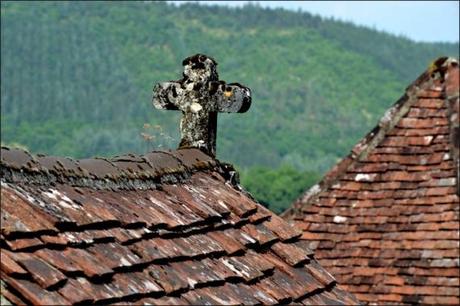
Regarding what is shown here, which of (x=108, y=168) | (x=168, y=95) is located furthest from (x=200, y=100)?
(x=108, y=168)

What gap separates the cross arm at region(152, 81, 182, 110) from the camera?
24.5 ft

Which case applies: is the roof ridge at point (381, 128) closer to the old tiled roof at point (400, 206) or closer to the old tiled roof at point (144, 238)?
the old tiled roof at point (400, 206)

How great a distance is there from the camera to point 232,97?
7.30 meters

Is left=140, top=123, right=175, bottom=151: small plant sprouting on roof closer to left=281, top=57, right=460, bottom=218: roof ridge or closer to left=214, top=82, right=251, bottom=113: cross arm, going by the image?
left=214, top=82, right=251, bottom=113: cross arm

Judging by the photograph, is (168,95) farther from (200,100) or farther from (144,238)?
(144,238)

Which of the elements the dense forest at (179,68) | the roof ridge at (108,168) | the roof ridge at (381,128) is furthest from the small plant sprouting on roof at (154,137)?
the dense forest at (179,68)

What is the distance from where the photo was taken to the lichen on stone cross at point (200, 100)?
24.1 feet

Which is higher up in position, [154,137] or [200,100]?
[200,100]

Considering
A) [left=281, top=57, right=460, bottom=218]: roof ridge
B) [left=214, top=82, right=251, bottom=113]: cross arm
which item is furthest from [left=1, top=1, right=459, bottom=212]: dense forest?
[left=214, top=82, right=251, bottom=113]: cross arm

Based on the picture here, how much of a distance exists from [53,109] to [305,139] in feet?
90.2

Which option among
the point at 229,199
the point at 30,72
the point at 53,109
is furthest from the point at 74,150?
the point at 229,199

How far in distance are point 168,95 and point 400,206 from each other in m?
8.00

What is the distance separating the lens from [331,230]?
1541cm

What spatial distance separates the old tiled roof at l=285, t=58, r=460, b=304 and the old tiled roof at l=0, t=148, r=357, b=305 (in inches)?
294
